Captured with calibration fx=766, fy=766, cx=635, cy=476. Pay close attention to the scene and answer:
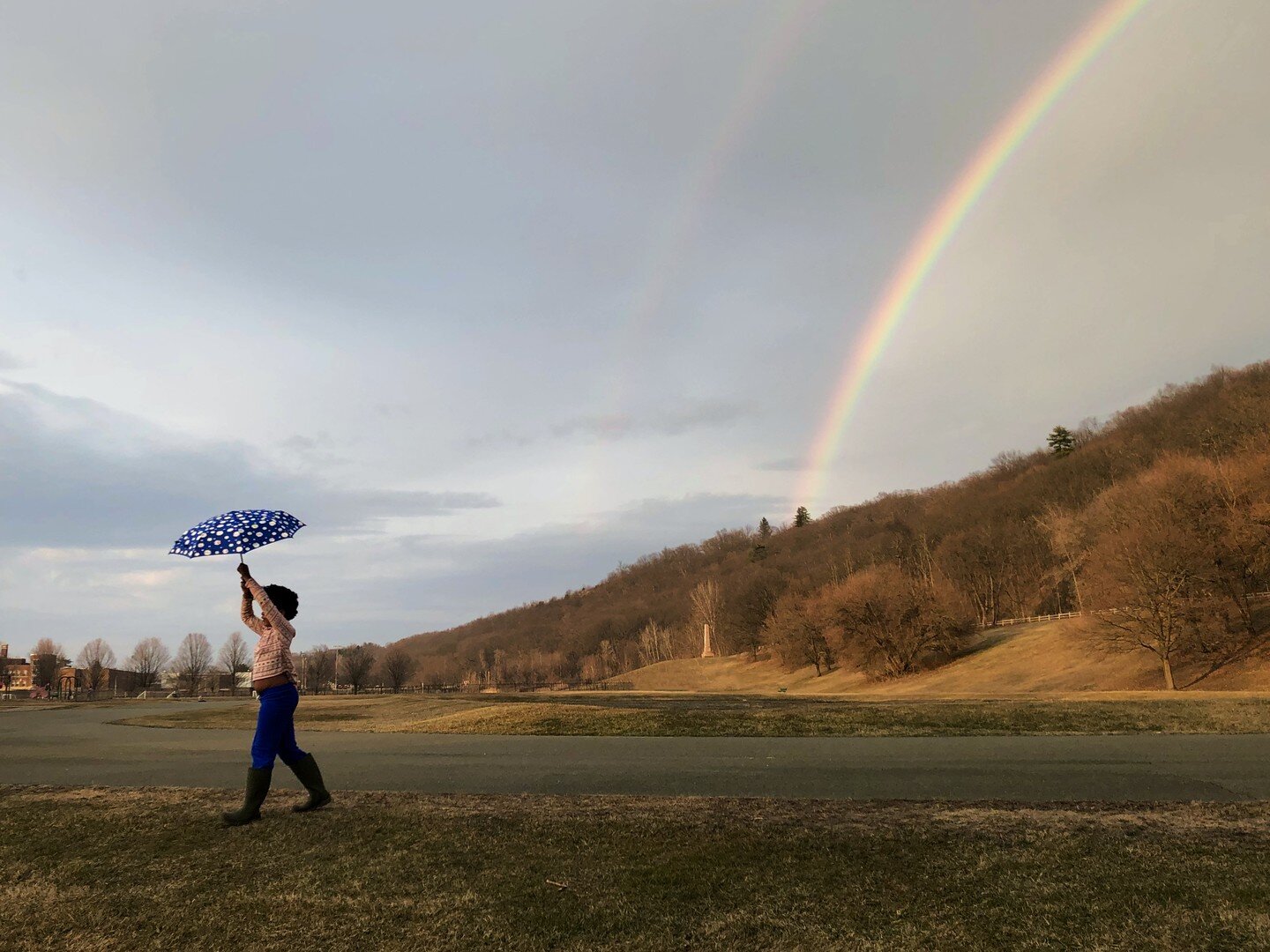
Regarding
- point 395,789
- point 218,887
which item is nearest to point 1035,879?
point 218,887

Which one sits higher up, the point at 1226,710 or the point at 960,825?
the point at 960,825

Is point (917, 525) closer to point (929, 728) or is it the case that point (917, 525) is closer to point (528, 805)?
point (929, 728)

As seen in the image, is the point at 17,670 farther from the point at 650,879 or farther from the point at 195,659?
the point at 650,879

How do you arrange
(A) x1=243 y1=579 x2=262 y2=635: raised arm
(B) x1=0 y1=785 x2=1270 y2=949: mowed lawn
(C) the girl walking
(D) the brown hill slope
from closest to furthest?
(B) x1=0 y1=785 x2=1270 y2=949: mowed lawn → (C) the girl walking → (A) x1=243 y1=579 x2=262 y2=635: raised arm → (D) the brown hill slope

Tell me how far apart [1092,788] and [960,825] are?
11.6 ft

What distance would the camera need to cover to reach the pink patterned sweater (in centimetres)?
782

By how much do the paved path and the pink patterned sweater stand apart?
3.03 m

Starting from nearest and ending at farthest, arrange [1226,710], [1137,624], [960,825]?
[960,825] < [1226,710] < [1137,624]

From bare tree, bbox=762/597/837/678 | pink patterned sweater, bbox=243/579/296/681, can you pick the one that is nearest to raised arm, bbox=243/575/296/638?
pink patterned sweater, bbox=243/579/296/681

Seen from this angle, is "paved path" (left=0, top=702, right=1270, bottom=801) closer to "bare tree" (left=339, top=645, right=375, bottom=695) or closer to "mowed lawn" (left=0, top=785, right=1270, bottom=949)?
"mowed lawn" (left=0, top=785, right=1270, bottom=949)

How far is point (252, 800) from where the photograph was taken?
297 inches

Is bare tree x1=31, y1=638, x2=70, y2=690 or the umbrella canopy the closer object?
the umbrella canopy

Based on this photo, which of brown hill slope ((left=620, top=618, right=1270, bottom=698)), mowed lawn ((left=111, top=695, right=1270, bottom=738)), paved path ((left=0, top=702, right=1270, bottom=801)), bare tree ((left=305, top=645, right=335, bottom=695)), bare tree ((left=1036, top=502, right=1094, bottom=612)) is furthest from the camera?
bare tree ((left=305, top=645, right=335, bottom=695))

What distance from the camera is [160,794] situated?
927 centimetres
